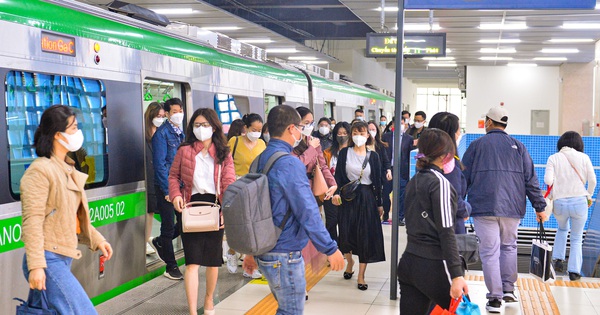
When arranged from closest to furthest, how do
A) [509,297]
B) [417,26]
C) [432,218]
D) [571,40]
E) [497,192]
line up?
[432,218] → [497,192] → [509,297] → [417,26] → [571,40]

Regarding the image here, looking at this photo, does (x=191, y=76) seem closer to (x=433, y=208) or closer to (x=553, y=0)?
(x=553, y=0)

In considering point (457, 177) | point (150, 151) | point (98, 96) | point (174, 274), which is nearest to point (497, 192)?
point (457, 177)

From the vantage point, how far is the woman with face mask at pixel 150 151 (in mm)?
7357

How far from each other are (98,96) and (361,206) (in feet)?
9.36

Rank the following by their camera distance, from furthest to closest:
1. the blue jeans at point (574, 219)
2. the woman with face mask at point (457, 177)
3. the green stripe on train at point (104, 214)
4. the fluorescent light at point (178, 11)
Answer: the fluorescent light at point (178, 11)
the blue jeans at point (574, 219)
the woman with face mask at point (457, 177)
the green stripe on train at point (104, 214)

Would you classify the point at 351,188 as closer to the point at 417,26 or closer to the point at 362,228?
the point at 362,228

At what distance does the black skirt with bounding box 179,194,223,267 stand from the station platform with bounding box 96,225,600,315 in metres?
0.65

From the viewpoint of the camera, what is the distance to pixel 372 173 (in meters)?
7.75

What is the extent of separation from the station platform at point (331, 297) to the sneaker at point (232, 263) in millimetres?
61

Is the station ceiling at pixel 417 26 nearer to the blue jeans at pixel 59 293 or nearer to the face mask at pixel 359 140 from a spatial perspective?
the face mask at pixel 359 140

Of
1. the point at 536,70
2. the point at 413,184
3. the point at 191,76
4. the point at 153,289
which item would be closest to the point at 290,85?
the point at 191,76

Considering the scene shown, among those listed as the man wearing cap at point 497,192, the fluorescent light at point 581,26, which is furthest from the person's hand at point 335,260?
the fluorescent light at point 581,26

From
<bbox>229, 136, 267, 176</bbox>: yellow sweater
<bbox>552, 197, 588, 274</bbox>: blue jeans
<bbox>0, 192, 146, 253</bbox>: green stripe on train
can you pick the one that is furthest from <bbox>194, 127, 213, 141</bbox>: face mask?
<bbox>552, 197, 588, 274</bbox>: blue jeans

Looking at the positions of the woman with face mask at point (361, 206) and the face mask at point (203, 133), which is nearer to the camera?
the face mask at point (203, 133)
